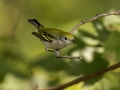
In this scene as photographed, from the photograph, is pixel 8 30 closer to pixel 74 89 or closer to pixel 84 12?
pixel 74 89

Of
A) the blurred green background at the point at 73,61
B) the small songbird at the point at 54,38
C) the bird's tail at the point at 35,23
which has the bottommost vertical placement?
the blurred green background at the point at 73,61

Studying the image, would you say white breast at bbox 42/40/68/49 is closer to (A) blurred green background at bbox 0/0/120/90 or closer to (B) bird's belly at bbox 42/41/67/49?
(B) bird's belly at bbox 42/41/67/49

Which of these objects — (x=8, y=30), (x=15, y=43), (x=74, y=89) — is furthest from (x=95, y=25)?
(x=8, y=30)

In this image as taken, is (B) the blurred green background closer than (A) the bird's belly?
No

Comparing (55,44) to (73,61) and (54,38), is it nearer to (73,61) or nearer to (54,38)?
(54,38)

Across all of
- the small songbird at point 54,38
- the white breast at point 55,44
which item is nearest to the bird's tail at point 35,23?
the small songbird at point 54,38

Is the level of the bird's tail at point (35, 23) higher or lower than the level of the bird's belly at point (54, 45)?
higher

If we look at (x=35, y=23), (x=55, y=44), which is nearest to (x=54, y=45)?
(x=55, y=44)

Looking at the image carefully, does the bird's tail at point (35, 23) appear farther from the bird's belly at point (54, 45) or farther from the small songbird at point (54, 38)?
the bird's belly at point (54, 45)

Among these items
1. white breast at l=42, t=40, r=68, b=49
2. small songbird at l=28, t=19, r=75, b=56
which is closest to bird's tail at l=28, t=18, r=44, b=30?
small songbird at l=28, t=19, r=75, b=56

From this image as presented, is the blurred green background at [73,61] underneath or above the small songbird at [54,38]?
underneath

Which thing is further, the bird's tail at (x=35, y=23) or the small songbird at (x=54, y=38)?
the bird's tail at (x=35, y=23)

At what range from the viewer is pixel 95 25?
1.33m

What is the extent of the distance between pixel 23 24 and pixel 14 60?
4.78ft
